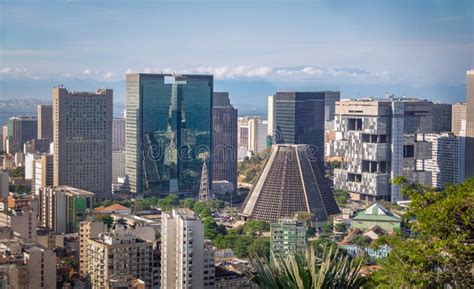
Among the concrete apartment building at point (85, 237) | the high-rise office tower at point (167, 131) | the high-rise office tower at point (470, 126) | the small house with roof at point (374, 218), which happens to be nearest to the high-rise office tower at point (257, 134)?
the high-rise office tower at point (167, 131)

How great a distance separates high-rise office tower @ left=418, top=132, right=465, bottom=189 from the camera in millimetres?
13453

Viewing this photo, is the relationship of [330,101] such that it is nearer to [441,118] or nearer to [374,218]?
[441,118]

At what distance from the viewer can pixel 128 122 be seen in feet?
51.3

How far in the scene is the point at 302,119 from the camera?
17.5 meters

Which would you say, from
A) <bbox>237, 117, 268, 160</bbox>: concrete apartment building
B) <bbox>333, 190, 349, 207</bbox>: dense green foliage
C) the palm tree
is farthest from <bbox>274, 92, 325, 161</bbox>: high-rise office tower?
the palm tree

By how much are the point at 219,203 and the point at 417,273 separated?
37.3 ft

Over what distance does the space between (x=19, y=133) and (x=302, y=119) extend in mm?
5725

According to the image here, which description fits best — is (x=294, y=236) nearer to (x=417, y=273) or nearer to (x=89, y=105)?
(x=417, y=273)

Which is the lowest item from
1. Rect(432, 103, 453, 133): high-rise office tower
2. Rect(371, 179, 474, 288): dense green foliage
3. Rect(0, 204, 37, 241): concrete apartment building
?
Rect(0, 204, 37, 241): concrete apartment building

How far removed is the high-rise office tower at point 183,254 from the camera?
6.22 m

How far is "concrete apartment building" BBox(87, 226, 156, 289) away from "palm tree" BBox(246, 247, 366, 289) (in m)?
4.24

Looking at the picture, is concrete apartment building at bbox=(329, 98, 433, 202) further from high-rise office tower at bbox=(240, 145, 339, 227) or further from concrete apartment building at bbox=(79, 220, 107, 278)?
concrete apartment building at bbox=(79, 220, 107, 278)

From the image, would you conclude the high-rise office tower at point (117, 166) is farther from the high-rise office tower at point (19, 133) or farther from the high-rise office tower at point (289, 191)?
the high-rise office tower at point (289, 191)

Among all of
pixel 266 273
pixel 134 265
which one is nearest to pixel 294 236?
pixel 134 265
